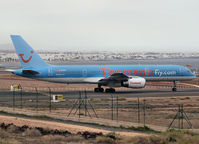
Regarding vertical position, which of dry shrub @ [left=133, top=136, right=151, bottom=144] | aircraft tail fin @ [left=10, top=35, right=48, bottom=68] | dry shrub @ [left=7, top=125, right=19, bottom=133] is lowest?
dry shrub @ [left=7, top=125, right=19, bottom=133]

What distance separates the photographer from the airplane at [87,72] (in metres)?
55.0

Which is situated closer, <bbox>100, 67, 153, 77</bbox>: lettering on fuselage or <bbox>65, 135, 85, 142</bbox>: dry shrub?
<bbox>65, 135, 85, 142</bbox>: dry shrub

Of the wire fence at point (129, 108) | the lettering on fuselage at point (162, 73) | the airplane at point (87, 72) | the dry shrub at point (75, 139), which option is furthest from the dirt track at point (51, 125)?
the lettering on fuselage at point (162, 73)

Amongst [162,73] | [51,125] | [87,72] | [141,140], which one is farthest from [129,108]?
[162,73]

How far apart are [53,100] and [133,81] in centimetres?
1265

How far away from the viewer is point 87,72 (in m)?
56.7

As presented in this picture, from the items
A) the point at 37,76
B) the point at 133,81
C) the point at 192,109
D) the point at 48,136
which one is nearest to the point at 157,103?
the point at 192,109

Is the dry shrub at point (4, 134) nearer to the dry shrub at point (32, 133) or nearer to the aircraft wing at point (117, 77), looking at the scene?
the dry shrub at point (32, 133)

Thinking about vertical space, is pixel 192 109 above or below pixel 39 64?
below

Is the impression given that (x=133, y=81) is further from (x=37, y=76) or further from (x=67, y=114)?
(x=67, y=114)

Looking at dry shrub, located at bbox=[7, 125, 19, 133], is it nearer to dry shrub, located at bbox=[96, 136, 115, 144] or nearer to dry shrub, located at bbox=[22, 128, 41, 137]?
dry shrub, located at bbox=[22, 128, 41, 137]

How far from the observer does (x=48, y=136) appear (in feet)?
83.7

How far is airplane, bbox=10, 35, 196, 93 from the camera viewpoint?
2164 inches

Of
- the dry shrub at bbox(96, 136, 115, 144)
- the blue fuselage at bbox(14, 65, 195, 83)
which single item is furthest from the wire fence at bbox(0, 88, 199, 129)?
the dry shrub at bbox(96, 136, 115, 144)
